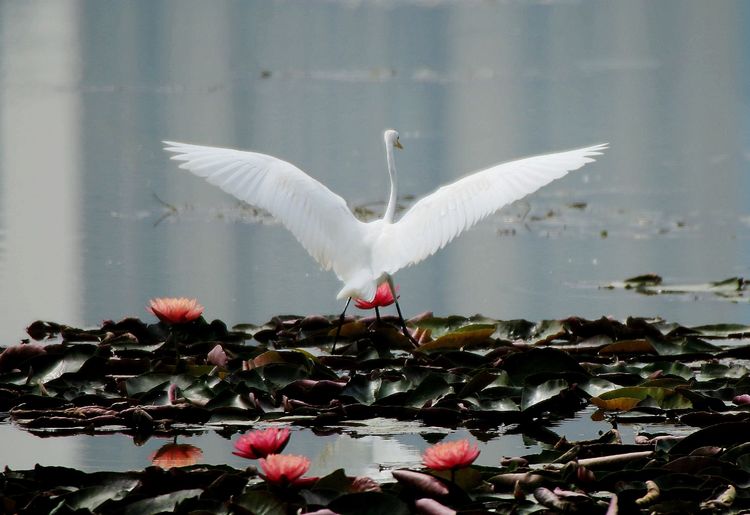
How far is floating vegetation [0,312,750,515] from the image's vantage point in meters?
3.71

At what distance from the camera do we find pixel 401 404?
4.96m

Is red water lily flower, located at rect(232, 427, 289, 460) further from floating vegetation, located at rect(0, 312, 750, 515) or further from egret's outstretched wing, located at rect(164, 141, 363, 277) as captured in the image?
egret's outstretched wing, located at rect(164, 141, 363, 277)

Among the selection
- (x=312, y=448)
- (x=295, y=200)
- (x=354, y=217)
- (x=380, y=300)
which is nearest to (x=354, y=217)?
(x=354, y=217)

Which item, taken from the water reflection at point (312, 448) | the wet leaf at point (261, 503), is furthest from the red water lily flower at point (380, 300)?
the wet leaf at point (261, 503)

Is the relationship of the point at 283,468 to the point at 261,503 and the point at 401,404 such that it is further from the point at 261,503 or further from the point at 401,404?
the point at 401,404

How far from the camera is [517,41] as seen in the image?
30.0m

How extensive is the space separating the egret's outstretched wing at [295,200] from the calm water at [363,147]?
0.98 m

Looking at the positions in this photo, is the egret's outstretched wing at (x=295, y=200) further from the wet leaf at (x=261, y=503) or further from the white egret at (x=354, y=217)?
the wet leaf at (x=261, y=503)

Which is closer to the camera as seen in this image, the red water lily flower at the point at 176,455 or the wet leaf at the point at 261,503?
the wet leaf at the point at 261,503

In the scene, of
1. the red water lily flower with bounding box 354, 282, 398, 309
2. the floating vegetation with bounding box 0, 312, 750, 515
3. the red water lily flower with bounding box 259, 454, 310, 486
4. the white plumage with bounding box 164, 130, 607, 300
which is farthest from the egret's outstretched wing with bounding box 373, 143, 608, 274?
the red water lily flower with bounding box 259, 454, 310, 486

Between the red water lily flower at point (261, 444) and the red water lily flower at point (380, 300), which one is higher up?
the red water lily flower at point (380, 300)

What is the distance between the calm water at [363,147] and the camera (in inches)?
329

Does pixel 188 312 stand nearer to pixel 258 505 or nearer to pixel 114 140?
pixel 258 505

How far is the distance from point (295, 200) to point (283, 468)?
303 cm
